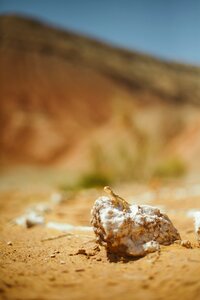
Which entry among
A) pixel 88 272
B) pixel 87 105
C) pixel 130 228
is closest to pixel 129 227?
pixel 130 228

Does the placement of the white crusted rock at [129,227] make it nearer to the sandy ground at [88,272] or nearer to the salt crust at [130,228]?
the salt crust at [130,228]

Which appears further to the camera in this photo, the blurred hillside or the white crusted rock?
the blurred hillside

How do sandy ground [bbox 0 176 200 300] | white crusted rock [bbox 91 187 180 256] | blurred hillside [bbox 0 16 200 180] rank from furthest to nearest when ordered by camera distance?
blurred hillside [bbox 0 16 200 180] < white crusted rock [bbox 91 187 180 256] < sandy ground [bbox 0 176 200 300]

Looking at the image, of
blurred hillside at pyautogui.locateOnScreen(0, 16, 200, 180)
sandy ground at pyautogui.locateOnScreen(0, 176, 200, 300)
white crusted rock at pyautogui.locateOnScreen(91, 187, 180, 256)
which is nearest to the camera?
sandy ground at pyautogui.locateOnScreen(0, 176, 200, 300)

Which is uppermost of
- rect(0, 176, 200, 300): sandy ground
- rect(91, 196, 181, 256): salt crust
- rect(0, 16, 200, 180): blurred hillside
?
rect(0, 16, 200, 180): blurred hillside

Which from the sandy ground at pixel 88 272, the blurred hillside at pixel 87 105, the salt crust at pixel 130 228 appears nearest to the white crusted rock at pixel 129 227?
the salt crust at pixel 130 228

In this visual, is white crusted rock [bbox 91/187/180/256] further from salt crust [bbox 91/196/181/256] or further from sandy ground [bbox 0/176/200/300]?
sandy ground [bbox 0/176/200/300]

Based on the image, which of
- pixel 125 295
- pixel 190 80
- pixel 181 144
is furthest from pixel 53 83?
pixel 125 295

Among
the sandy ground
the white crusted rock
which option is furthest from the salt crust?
the sandy ground

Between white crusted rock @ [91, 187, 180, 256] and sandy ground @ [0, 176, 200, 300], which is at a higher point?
white crusted rock @ [91, 187, 180, 256]
